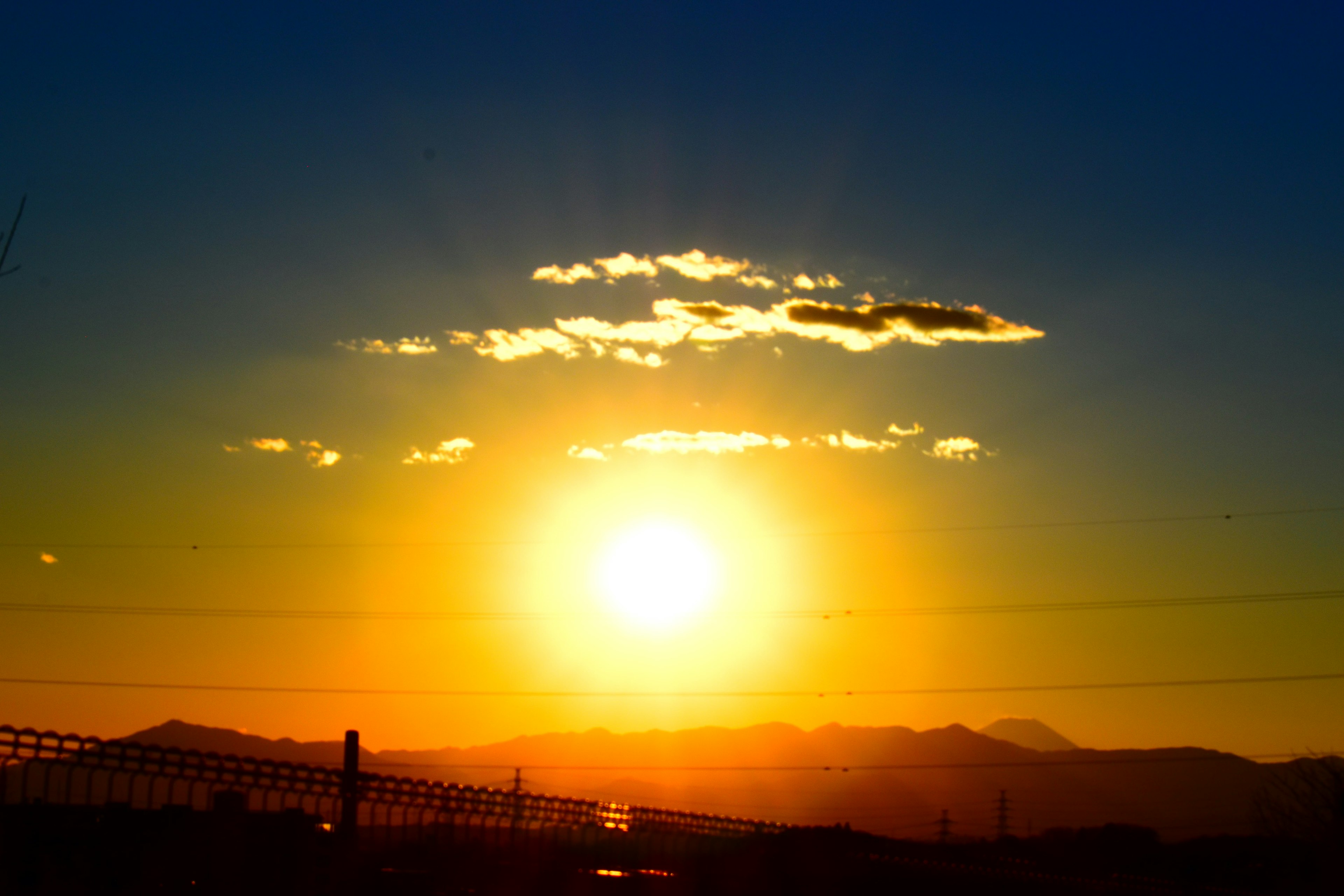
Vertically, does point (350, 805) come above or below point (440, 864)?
above

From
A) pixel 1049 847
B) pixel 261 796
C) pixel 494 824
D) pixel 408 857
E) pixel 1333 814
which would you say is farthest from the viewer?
pixel 1049 847

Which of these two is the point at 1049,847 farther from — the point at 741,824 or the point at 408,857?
the point at 408,857

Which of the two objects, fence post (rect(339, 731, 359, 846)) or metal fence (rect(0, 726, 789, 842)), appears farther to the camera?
fence post (rect(339, 731, 359, 846))

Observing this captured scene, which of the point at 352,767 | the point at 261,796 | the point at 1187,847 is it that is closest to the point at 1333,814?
the point at 352,767

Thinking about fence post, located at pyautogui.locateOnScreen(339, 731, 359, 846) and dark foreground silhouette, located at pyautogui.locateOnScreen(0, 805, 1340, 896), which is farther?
fence post, located at pyautogui.locateOnScreen(339, 731, 359, 846)

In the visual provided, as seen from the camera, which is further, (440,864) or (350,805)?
(350,805)

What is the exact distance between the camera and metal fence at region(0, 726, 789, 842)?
73.4 feet

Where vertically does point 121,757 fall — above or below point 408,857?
above

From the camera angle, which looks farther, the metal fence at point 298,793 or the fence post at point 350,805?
the fence post at point 350,805

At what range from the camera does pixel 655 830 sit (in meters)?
47.5

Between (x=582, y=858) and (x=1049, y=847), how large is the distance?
262 feet

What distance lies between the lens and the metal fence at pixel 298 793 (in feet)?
73.4

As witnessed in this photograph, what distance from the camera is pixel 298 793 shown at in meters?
27.5

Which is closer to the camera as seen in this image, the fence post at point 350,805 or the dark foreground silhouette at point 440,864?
the dark foreground silhouette at point 440,864
